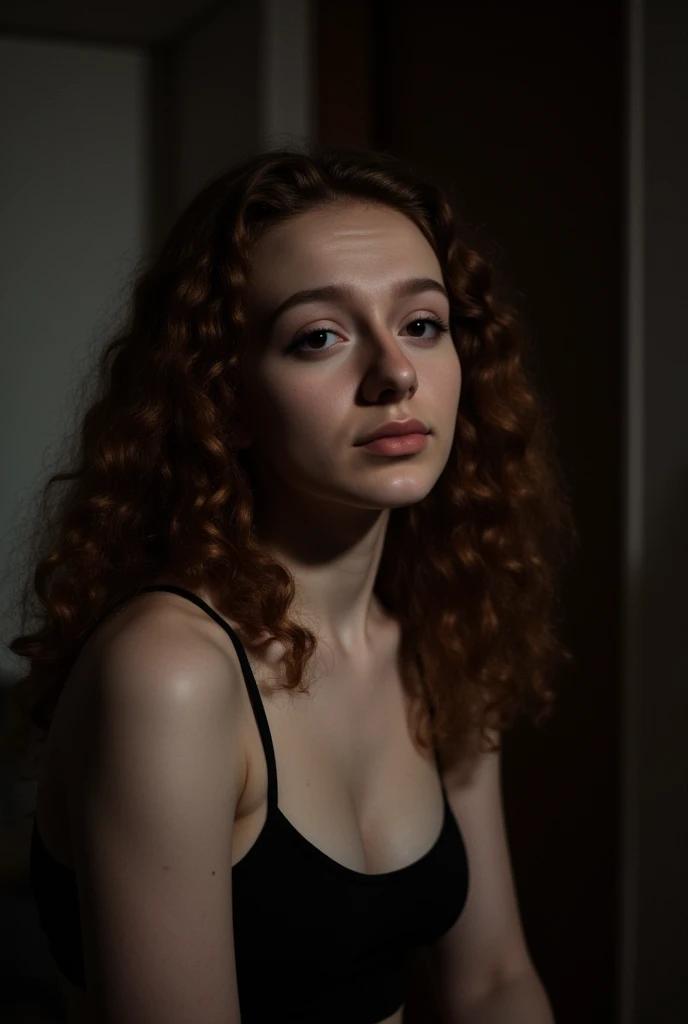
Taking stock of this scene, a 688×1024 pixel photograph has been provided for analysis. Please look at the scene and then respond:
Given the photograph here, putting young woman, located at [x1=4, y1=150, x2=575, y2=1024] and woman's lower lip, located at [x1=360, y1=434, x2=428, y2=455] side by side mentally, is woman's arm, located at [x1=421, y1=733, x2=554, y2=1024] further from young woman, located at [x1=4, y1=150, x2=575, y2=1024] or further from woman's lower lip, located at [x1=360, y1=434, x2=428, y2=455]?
woman's lower lip, located at [x1=360, y1=434, x2=428, y2=455]

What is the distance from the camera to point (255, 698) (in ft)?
3.75

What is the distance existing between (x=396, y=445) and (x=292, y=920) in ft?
1.53

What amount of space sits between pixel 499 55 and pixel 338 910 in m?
1.49

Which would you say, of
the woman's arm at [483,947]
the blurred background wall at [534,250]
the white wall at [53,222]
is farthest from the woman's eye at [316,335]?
the white wall at [53,222]

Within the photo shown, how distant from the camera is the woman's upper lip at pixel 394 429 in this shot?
44.6 inches

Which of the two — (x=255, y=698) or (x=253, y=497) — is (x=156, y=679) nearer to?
(x=255, y=698)

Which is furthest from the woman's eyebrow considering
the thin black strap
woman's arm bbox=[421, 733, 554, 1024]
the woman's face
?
woman's arm bbox=[421, 733, 554, 1024]

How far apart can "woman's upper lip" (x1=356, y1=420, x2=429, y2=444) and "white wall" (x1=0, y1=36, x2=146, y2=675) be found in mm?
1193

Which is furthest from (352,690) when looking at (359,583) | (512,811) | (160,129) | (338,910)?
(160,129)

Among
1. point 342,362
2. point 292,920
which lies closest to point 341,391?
point 342,362

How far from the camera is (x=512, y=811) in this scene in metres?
2.11

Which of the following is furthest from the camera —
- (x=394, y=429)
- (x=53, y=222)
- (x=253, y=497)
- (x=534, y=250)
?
(x=53, y=222)

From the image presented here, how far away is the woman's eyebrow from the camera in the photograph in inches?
46.0

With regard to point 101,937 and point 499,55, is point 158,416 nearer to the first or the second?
point 101,937
